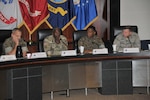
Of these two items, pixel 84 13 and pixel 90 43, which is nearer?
pixel 90 43

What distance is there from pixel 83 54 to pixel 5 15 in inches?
80.7

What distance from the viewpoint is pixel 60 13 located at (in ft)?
20.5

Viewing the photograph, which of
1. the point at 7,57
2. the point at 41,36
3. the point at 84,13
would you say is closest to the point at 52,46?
the point at 41,36

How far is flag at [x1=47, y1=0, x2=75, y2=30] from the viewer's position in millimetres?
6215

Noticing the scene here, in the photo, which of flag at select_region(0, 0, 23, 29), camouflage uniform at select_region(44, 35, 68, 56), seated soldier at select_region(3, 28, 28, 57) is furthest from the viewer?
flag at select_region(0, 0, 23, 29)

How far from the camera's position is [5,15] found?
18.8 ft

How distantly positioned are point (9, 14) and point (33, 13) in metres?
0.50

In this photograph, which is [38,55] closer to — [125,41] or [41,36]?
[41,36]

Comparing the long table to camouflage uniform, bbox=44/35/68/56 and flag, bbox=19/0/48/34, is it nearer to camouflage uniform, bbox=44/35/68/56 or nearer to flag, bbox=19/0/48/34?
camouflage uniform, bbox=44/35/68/56

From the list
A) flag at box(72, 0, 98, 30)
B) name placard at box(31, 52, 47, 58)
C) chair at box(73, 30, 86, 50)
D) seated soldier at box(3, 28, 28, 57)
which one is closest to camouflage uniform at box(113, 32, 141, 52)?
chair at box(73, 30, 86, 50)

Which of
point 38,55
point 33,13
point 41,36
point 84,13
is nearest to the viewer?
point 38,55

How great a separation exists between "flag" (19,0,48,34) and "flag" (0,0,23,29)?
10 centimetres

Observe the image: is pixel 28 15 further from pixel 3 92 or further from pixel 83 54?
pixel 3 92

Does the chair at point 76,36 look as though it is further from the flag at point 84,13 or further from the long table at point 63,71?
the flag at point 84,13
